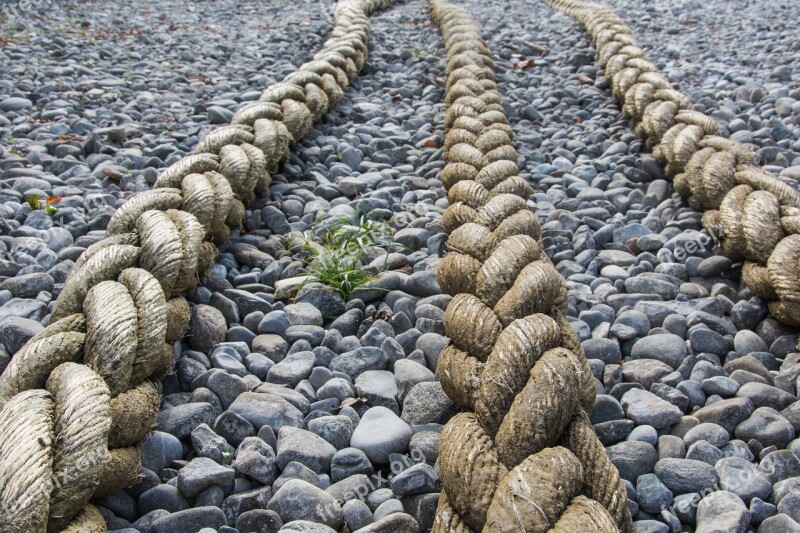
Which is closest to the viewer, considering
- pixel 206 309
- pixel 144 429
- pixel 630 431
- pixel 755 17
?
pixel 144 429

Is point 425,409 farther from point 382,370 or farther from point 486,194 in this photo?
point 486,194

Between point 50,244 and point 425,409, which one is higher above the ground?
point 50,244

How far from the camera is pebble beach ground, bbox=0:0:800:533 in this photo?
147 centimetres

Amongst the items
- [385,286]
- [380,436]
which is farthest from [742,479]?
[385,286]

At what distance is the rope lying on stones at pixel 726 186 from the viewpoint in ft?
6.48

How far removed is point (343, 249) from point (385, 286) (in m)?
0.22

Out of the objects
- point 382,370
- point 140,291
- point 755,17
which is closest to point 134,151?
point 140,291

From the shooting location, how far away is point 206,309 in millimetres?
1989

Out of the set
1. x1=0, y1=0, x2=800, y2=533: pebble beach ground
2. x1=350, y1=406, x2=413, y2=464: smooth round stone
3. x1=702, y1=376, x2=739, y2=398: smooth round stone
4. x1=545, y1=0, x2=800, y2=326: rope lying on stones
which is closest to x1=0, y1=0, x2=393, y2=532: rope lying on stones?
x1=0, y1=0, x2=800, y2=533: pebble beach ground

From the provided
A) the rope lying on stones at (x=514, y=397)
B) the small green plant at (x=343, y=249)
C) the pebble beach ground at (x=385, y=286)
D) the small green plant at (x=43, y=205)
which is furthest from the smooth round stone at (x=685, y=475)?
the small green plant at (x=43, y=205)

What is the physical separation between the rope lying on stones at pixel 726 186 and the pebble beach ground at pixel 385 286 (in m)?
0.08

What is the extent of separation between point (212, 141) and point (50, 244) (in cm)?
65

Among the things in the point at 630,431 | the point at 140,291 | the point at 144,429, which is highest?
the point at 140,291

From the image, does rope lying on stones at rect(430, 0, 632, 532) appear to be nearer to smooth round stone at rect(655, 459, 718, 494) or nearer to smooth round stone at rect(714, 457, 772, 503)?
smooth round stone at rect(655, 459, 718, 494)
